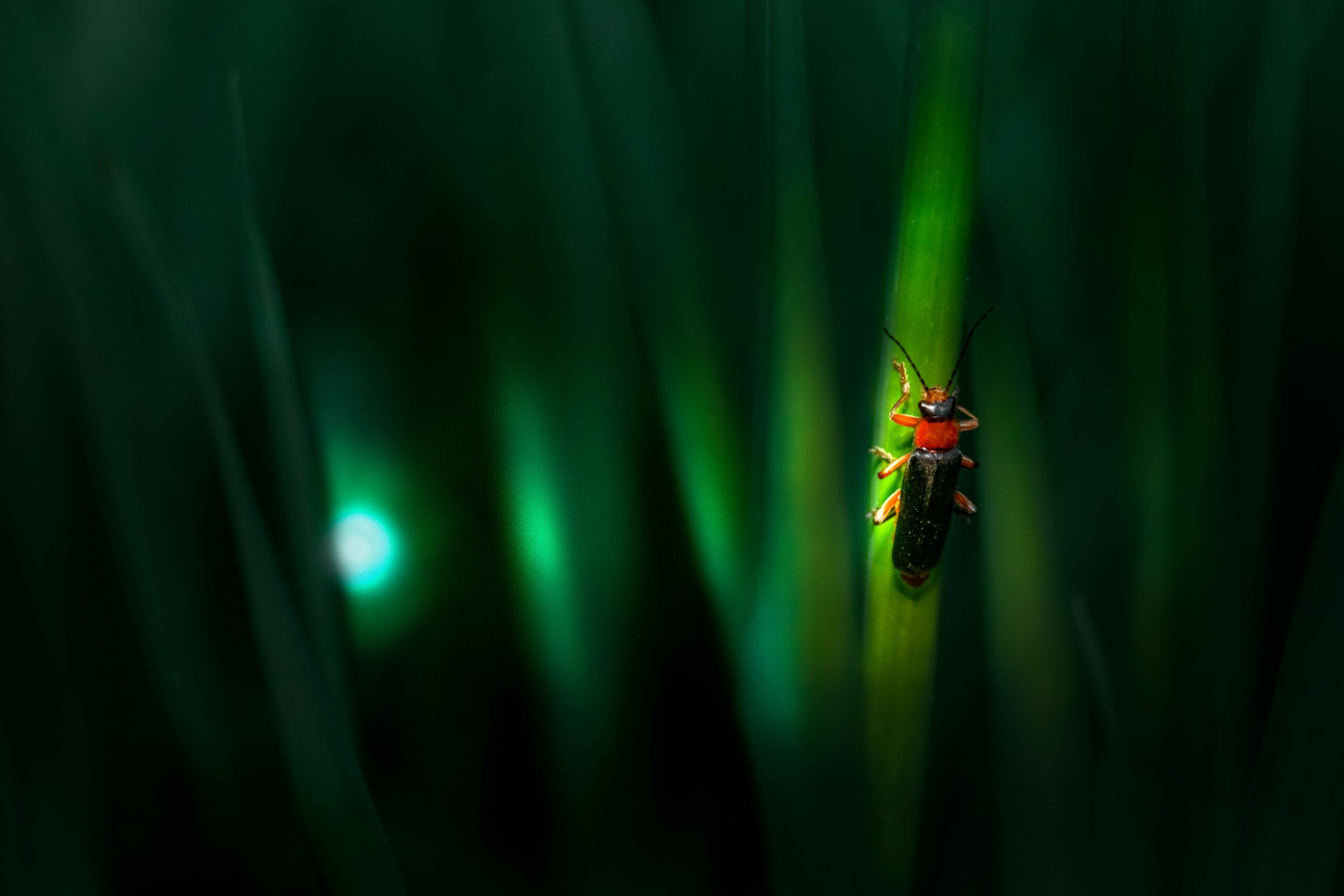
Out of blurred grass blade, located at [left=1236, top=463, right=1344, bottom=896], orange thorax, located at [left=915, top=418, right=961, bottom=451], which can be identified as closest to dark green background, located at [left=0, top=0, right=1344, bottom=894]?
blurred grass blade, located at [left=1236, top=463, right=1344, bottom=896]

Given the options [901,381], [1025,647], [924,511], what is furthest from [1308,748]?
[901,381]

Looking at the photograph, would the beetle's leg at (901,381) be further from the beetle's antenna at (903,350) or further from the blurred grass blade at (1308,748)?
the blurred grass blade at (1308,748)

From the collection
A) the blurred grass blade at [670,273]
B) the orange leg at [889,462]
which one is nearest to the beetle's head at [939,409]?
the orange leg at [889,462]

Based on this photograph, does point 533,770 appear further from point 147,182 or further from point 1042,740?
point 147,182

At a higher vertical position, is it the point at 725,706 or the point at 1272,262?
the point at 1272,262

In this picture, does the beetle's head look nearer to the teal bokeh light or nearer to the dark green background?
the dark green background

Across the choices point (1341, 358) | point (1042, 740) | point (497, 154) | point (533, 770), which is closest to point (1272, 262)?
point (1341, 358)
